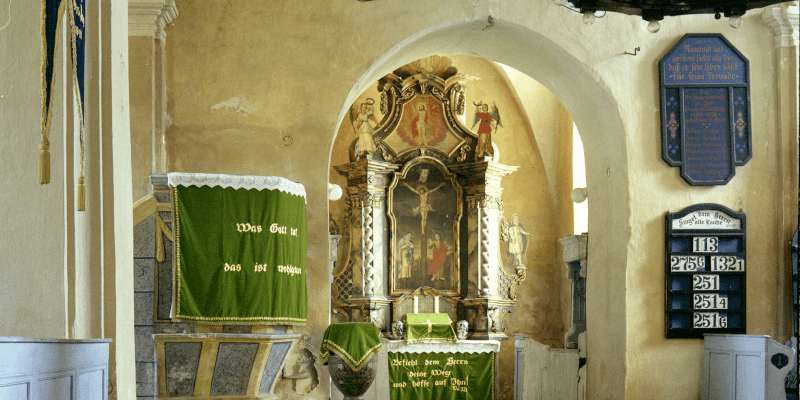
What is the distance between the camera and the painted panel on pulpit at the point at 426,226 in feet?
43.9

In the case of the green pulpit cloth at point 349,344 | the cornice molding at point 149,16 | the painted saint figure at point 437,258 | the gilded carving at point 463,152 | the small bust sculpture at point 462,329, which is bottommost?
the small bust sculpture at point 462,329

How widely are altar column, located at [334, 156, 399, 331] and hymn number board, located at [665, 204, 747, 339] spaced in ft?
16.6

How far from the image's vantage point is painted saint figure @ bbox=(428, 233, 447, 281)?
44.1 feet

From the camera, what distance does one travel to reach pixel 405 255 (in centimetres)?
1345

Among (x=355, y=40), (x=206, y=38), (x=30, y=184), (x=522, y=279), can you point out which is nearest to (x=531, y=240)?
(x=522, y=279)

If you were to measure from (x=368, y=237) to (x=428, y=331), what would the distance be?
1843 millimetres

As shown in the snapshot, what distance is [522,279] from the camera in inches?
532

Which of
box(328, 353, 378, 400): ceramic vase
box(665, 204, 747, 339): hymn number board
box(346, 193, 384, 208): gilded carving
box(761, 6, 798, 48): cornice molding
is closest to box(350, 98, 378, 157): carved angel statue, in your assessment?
box(346, 193, 384, 208): gilded carving

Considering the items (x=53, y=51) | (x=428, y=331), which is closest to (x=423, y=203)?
(x=428, y=331)

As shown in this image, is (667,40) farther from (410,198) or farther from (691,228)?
(410,198)

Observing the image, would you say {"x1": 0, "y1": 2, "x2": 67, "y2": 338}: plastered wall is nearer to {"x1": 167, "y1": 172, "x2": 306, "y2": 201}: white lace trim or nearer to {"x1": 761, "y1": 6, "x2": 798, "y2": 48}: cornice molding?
{"x1": 167, "y1": 172, "x2": 306, "y2": 201}: white lace trim

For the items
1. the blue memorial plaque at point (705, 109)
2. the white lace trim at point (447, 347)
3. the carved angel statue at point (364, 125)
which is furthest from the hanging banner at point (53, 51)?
the carved angel statue at point (364, 125)

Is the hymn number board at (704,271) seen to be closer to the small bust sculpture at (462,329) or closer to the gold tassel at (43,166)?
the small bust sculpture at (462,329)

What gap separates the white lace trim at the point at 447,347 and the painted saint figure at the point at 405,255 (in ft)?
5.75
